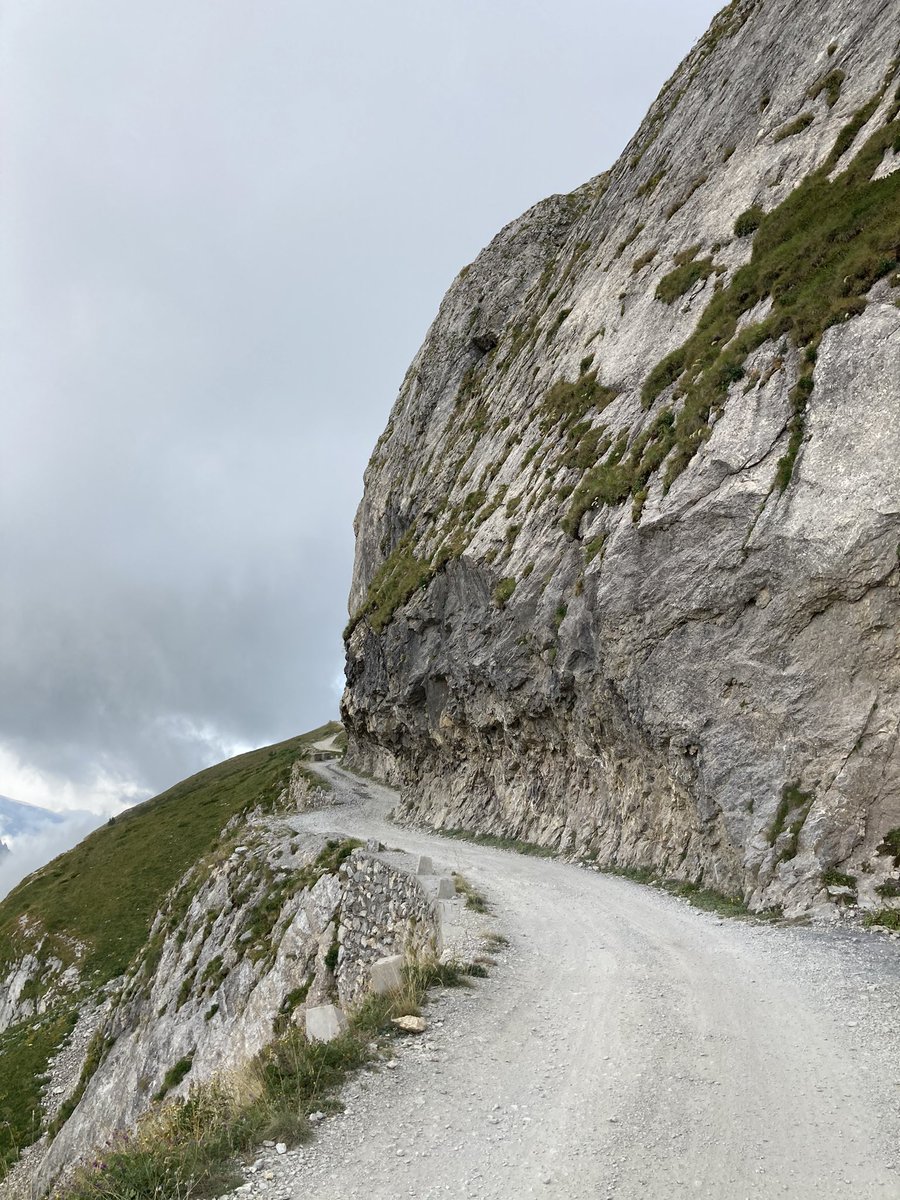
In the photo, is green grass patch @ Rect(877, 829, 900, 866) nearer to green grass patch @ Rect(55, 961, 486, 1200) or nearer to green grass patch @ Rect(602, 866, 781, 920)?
green grass patch @ Rect(602, 866, 781, 920)

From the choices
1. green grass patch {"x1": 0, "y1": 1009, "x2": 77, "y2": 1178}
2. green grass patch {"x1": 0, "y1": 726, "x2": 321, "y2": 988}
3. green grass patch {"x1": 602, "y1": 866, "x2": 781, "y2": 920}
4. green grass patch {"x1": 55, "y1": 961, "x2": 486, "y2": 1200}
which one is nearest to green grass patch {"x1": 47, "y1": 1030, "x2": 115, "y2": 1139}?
green grass patch {"x1": 0, "y1": 1009, "x2": 77, "y2": 1178}

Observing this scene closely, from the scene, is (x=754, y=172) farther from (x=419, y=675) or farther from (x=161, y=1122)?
(x=161, y=1122)

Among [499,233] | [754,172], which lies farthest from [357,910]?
[499,233]

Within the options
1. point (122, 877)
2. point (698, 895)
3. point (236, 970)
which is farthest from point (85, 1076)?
point (122, 877)

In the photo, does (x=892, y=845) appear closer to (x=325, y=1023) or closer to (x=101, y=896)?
(x=325, y=1023)

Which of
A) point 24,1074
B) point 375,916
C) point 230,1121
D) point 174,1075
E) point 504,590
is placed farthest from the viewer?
point 504,590

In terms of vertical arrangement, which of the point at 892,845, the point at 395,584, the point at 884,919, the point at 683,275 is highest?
the point at 683,275

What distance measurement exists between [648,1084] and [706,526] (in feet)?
54.9

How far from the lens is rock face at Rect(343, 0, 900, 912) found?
686 inches

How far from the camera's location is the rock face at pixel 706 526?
17.4 metres

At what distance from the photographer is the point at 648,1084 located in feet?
27.6

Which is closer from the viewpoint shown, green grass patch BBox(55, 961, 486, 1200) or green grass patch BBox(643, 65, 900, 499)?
green grass patch BBox(55, 961, 486, 1200)

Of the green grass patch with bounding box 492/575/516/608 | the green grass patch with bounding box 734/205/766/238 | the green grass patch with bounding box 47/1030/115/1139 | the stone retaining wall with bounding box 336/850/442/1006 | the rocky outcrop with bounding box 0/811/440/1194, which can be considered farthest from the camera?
the green grass patch with bounding box 492/575/516/608

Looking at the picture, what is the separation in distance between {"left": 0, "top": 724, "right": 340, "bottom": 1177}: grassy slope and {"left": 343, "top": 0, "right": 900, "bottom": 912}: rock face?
23.6m
